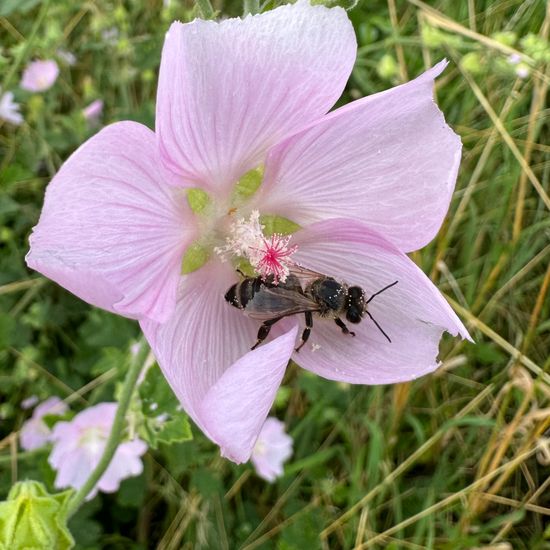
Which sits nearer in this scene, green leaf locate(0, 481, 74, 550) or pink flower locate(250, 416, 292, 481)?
green leaf locate(0, 481, 74, 550)

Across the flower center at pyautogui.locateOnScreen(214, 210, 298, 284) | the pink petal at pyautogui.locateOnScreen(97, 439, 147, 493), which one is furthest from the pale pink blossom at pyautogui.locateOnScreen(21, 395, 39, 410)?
the flower center at pyautogui.locateOnScreen(214, 210, 298, 284)

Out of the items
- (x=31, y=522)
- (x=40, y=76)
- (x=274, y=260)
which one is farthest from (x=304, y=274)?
(x=40, y=76)

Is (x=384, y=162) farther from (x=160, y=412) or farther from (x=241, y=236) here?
(x=160, y=412)

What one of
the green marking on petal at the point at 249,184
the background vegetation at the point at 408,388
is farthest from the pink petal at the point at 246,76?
the background vegetation at the point at 408,388

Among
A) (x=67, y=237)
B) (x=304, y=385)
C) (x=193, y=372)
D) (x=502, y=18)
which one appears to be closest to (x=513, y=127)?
(x=502, y=18)

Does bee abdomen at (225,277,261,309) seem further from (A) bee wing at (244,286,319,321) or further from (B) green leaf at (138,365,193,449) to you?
(B) green leaf at (138,365,193,449)

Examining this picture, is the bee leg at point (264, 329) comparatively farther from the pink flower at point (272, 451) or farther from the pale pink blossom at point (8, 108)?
the pale pink blossom at point (8, 108)

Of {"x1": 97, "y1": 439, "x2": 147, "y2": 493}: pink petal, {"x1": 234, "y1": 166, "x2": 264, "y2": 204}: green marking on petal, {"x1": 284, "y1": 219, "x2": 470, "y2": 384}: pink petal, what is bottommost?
{"x1": 97, "y1": 439, "x2": 147, "y2": 493}: pink petal
